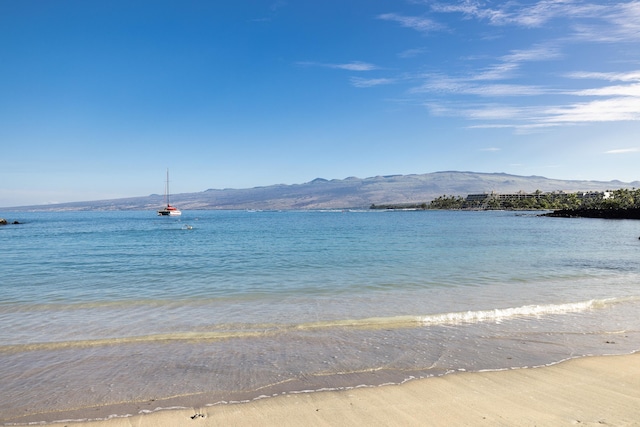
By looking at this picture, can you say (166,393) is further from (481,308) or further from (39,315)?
(481,308)

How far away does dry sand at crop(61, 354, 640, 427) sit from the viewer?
5.58 metres

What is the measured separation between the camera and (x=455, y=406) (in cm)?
603

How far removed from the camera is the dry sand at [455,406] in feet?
18.3

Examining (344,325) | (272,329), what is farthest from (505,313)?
(272,329)

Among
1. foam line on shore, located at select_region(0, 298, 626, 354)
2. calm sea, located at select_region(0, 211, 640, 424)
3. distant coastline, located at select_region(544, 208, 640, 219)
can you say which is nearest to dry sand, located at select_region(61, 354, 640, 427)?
calm sea, located at select_region(0, 211, 640, 424)

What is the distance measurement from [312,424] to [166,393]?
2589 mm

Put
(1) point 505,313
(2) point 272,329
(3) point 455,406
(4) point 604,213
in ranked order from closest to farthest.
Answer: (3) point 455,406 < (2) point 272,329 < (1) point 505,313 < (4) point 604,213

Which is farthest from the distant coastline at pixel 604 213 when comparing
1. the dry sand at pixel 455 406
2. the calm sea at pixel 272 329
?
the dry sand at pixel 455 406

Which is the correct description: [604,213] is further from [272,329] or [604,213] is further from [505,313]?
[272,329]

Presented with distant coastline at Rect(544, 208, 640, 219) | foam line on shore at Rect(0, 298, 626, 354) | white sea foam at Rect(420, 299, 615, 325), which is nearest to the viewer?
foam line on shore at Rect(0, 298, 626, 354)

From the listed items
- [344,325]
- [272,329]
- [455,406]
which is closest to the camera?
[455,406]

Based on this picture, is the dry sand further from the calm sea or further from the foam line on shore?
the foam line on shore

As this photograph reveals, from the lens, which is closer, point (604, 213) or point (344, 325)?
point (344, 325)

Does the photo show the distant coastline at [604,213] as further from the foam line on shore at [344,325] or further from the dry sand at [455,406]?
the dry sand at [455,406]
